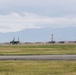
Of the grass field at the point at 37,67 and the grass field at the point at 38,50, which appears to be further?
the grass field at the point at 38,50

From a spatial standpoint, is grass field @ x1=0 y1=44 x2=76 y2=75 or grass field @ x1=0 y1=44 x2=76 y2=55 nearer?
grass field @ x1=0 y1=44 x2=76 y2=75

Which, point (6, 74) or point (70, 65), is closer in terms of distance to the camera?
point (6, 74)

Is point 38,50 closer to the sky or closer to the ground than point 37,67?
closer to the sky

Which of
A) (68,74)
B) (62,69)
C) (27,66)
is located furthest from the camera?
(27,66)

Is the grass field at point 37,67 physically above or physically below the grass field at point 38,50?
below

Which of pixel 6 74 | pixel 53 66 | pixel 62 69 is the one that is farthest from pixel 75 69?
pixel 6 74

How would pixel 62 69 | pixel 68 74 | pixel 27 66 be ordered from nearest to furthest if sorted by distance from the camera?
pixel 68 74, pixel 62 69, pixel 27 66

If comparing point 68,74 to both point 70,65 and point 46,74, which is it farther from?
point 70,65

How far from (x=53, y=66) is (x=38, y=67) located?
75.5 inches

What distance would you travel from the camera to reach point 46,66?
33531mm

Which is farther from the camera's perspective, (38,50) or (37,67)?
(38,50)

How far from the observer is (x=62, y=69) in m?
30.9

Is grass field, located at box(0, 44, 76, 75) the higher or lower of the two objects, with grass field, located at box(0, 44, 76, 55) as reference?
lower

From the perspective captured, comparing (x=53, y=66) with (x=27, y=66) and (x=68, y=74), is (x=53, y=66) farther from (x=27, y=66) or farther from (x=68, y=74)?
(x=68, y=74)
